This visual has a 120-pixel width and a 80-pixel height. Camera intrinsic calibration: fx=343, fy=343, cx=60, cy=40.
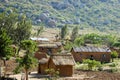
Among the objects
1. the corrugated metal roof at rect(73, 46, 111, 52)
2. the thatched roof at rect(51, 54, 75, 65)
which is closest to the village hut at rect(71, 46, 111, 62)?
the corrugated metal roof at rect(73, 46, 111, 52)

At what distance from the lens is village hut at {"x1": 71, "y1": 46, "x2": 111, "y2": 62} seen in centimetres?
7325

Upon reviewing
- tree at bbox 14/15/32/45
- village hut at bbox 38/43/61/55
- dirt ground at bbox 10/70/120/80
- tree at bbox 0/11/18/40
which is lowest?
village hut at bbox 38/43/61/55

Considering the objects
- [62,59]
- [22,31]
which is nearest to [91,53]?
[22,31]

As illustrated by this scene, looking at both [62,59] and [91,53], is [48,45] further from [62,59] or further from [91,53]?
[62,59]

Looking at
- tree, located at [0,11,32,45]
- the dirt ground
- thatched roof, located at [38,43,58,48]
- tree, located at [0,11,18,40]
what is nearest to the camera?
the dirt ground

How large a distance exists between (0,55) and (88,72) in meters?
17.1

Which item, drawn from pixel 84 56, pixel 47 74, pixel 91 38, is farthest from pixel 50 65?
pixel 91 38

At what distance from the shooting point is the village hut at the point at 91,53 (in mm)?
73250

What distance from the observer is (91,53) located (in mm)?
73938

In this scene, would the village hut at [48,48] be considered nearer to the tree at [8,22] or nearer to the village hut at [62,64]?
the tree at [8,22]

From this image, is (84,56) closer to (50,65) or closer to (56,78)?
(50,65)

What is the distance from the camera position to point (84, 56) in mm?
73625

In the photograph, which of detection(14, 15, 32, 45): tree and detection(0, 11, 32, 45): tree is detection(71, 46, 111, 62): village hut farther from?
detection(0, 11, 32, 45): tree

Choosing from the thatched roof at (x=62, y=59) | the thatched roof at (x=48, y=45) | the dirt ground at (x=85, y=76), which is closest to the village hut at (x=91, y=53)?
the thatched roof at (x=48, y=45)
